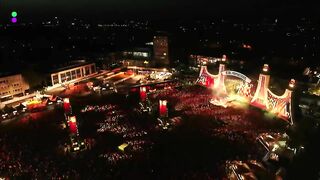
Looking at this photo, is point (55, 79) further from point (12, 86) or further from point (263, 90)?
point (263, 90)

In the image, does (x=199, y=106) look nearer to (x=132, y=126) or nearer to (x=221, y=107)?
(x=221, y=107)

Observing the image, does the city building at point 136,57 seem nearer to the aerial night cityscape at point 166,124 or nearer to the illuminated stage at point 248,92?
the aerial night cityscape at point 166,124

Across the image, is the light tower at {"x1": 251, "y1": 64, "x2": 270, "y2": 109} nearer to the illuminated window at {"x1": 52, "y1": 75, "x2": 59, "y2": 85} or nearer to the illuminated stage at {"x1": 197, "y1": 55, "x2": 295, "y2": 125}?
the illuminated stage at {"x1": 197, "y1": 55, "x2": 295, "y2": 125}

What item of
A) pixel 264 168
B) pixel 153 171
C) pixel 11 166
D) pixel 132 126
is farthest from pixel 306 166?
pixel 11 166

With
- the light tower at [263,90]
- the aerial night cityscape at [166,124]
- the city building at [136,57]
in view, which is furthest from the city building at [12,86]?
the light tower at [263,90]

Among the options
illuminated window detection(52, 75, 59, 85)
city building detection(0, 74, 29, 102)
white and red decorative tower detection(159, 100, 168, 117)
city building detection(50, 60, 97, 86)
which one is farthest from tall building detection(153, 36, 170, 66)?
white and red decorative tower detection(159, 100, 168, 117)

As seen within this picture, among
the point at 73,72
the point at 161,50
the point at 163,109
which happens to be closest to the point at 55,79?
the point at 73,72
